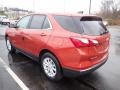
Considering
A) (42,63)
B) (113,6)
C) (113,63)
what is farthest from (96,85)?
(113,6)

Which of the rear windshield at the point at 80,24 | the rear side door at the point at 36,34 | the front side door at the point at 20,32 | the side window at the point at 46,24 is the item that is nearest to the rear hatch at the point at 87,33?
the rear windshield at the point at 80,24

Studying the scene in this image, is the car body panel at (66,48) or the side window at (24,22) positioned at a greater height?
the side window at (24,22)

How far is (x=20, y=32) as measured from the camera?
6.89 metres

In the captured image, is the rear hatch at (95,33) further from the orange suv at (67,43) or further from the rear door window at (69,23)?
the rear door window at (69,23)

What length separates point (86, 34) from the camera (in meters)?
4.80

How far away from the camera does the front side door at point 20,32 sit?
6.74 m

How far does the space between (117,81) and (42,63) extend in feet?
6.61

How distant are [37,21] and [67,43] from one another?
167 centimetres

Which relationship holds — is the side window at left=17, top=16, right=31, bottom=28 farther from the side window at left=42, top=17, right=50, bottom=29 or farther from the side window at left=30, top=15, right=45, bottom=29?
the side window at left=42, top=17, right=50, bottom=29

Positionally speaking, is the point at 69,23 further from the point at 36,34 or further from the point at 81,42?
the point at 36,34

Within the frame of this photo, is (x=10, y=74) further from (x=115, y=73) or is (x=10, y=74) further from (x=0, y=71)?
(x=115, y=73)

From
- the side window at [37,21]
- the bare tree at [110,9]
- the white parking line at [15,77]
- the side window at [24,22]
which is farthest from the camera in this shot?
the bare tree at [110,9]

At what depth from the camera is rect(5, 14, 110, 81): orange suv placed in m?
4.72

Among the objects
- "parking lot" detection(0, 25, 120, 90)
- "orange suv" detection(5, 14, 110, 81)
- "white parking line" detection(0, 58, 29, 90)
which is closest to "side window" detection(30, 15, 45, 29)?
"orange suv" detection(5, 14, 110, 81)
